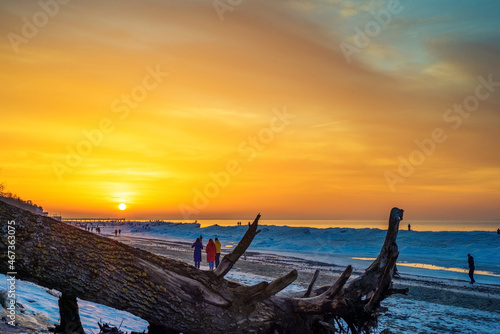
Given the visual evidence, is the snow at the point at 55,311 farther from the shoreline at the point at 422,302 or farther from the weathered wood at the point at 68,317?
the weathered wood at the point at 68,317

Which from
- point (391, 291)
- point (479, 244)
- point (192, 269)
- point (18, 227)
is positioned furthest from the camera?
point (479, 244)

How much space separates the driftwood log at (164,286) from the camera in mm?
4270

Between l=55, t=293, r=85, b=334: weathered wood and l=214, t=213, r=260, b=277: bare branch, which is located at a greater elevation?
l=214, t=213, r=260, b=277: bare branch

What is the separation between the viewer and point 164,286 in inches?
193

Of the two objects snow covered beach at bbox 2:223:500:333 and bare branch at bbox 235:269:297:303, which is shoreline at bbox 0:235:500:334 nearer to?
snow covered beach at bbox 2:223:500:333

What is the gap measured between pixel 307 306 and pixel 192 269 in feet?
6.25

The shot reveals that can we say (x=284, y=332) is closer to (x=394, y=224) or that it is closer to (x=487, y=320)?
(x=394, y=224)

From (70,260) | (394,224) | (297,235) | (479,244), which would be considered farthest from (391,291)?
(297,235)

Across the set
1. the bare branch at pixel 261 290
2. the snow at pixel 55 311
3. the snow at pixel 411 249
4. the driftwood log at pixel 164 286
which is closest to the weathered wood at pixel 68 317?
the driftwood log at pixel 164 286

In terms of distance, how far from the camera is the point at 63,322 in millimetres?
5664

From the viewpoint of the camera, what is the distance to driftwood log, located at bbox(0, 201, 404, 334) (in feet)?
14.0

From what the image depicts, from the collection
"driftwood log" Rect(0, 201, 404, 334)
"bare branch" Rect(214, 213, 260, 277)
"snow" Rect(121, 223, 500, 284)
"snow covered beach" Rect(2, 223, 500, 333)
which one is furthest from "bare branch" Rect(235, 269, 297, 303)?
"snow" Rect(121, 223, 500, 284)

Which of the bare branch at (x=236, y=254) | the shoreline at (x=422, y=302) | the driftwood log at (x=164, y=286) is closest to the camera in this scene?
the driftwood log at (x=164, y=286)

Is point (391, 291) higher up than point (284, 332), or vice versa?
point (391, 291)
